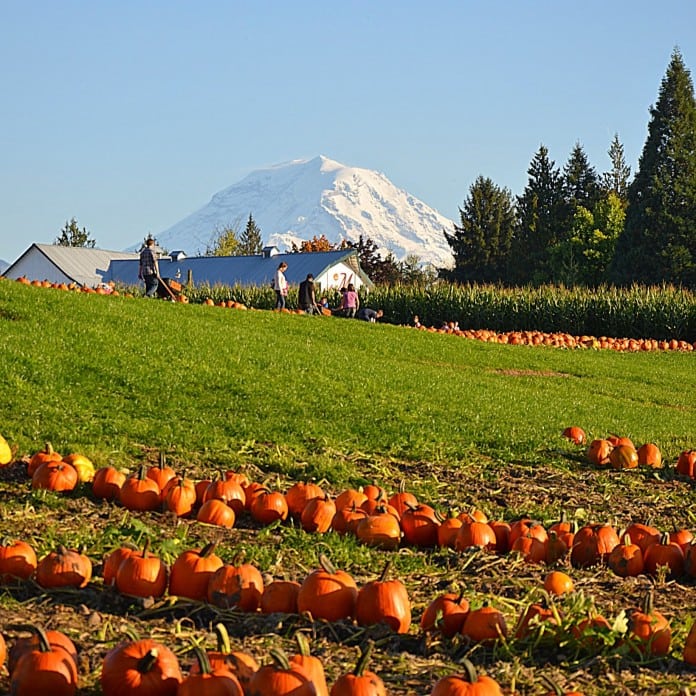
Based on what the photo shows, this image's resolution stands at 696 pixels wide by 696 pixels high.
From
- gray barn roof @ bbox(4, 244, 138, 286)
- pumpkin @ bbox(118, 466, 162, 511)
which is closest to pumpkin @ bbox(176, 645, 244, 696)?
pumpkin @ bbox(118, 466, 162, 511)

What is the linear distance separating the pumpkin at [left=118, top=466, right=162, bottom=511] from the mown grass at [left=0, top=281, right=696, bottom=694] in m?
0.10

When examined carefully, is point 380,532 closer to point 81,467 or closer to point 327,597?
point 327,597

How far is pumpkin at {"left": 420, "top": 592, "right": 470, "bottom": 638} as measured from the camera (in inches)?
132

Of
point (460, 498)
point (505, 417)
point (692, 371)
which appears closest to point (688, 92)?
point (692, 371)

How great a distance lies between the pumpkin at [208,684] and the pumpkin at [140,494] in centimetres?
268

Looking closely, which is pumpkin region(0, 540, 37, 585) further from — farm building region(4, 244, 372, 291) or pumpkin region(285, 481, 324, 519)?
farm building region(4, 244, 372, 291)

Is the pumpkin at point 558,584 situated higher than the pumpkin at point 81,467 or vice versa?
the pumpkin at point 81,467

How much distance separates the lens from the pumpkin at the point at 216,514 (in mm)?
5008

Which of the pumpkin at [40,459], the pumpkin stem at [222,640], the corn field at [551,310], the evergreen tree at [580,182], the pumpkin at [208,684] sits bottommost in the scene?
the pumpkin at [208,684]

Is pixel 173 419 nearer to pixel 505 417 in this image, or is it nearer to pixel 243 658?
pixel 505 417

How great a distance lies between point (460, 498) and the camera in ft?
21.0

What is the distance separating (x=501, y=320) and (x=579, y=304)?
94.3 inches

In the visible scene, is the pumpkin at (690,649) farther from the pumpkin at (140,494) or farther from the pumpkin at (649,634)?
the pumpkin at (140,494)

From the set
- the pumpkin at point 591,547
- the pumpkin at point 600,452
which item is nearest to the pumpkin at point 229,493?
the pumpkin at point 591,547
